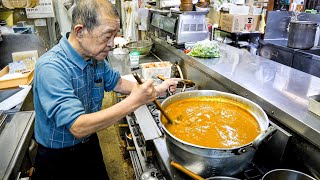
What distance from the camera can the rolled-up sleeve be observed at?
1221 millimetres

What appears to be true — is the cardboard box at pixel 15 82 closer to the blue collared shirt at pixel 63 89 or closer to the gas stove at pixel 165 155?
the blue collared shirt at pixel 63 89

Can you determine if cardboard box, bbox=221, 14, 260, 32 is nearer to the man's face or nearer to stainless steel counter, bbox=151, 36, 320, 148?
stainless steel counter, bbox=151, 36, 320, 148

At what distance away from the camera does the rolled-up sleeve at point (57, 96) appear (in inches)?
48.1

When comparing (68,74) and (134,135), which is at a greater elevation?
(68,74)

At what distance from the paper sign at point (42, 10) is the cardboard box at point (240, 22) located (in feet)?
14.8

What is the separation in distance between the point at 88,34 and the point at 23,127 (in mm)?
1520

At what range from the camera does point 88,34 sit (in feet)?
4.46

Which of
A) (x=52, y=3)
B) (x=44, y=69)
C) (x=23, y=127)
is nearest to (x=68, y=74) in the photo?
(x=44, y=69)

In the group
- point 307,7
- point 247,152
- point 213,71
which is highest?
point 307,7

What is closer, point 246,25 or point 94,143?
point 94,143

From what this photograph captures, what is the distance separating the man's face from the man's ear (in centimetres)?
2

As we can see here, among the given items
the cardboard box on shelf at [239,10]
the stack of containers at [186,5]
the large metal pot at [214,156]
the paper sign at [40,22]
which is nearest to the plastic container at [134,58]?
the stack of containers at [186,5]

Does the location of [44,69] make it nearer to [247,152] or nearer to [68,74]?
[68,74]

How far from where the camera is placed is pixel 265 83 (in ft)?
5.60
